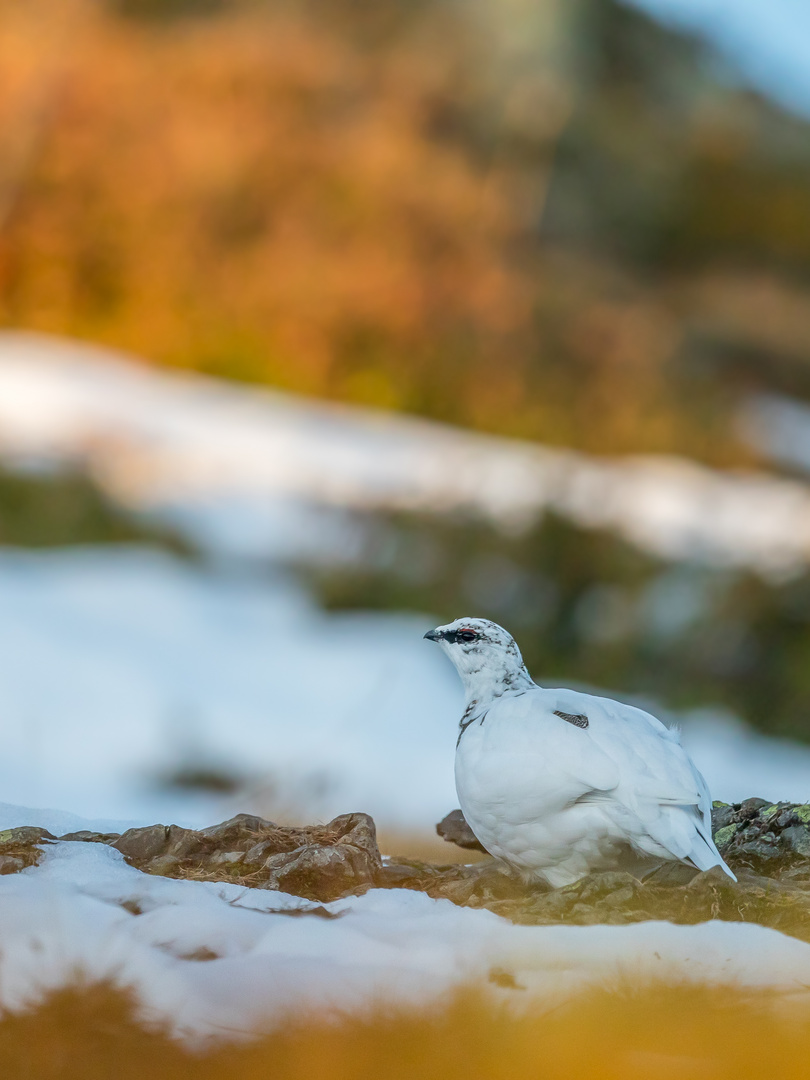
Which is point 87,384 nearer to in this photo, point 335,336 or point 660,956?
point 335,336

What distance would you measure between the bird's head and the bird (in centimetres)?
25

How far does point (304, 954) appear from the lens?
3.16 feet

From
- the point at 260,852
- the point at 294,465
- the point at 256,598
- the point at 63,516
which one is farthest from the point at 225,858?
the point at 294,465

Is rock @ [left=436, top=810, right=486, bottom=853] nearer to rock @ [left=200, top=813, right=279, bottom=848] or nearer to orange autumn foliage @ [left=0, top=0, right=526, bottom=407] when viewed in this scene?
rock @ [left=200, top=813, right=279, bottom=848]

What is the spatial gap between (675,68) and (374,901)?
12431mm

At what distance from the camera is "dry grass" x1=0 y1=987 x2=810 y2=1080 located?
2.67 ft

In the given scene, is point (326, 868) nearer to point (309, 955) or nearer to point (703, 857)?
point (309, 955)

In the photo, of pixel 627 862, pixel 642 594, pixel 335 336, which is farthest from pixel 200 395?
pixel 627 862

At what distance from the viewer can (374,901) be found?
3.82 ft

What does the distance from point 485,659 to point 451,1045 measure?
0.93 metres

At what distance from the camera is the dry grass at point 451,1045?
2.67ft

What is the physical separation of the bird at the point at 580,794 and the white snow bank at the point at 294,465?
530 centimetres

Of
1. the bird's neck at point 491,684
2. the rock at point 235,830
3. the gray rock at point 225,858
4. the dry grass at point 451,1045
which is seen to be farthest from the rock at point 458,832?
the dry grass at point 451,1045

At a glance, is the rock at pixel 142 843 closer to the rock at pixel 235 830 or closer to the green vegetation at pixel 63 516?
the rock at pixel 235 830
